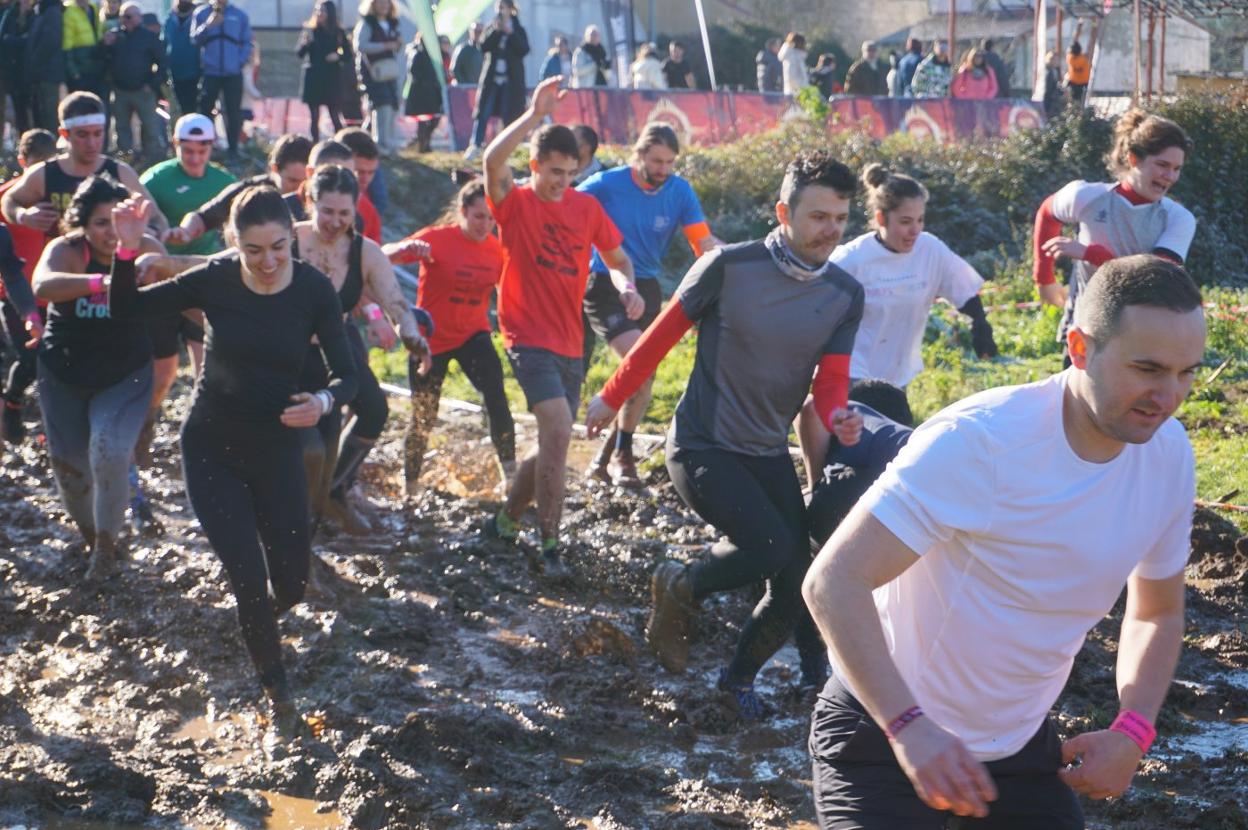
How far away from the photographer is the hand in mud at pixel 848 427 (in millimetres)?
5719

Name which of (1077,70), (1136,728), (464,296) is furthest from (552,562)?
(1077,70)

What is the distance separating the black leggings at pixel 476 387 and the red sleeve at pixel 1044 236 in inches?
117

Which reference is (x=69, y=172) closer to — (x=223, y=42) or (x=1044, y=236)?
(x=1044, y=236)

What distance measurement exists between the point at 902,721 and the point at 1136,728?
593mm

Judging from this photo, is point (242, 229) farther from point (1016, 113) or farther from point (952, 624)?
point (1016, 113)

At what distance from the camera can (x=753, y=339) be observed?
5988 millimetres

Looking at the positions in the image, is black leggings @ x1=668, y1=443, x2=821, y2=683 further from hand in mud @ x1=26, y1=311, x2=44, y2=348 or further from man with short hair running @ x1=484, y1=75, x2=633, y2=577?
hand in mud @ x1=26, y1=311, x2=44, y2=348

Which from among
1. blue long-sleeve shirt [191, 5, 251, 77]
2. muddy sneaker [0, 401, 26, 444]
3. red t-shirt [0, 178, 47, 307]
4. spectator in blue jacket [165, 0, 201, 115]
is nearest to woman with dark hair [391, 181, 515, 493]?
red t-shirt [0, 178, 47, 307]

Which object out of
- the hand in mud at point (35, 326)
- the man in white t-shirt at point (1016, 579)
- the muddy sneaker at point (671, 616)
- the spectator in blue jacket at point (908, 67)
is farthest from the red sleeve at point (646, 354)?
the spectator in blue jacket at point (908, 67)

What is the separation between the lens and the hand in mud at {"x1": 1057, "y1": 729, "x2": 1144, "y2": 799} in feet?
10.1

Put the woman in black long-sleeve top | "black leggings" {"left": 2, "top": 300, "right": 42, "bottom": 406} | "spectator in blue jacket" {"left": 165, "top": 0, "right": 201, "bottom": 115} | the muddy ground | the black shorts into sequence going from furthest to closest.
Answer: "spectator in blue jacket" {"left": 165, "top": 0, "right": 201, "bottom": 115} < "black leggings" {"left": 2, "top": 300, "right": 42, "bottom": 406} < the woman in black long-sleeve top < the muddy ground < the black shorts

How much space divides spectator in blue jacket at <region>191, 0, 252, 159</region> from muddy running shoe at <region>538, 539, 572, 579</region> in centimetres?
1052

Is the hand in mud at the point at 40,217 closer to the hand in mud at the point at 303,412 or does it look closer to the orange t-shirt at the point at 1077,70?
the hand in mud at the point at 303,412

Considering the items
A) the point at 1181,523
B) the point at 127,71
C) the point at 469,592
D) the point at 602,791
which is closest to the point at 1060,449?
the point at 1181,523
